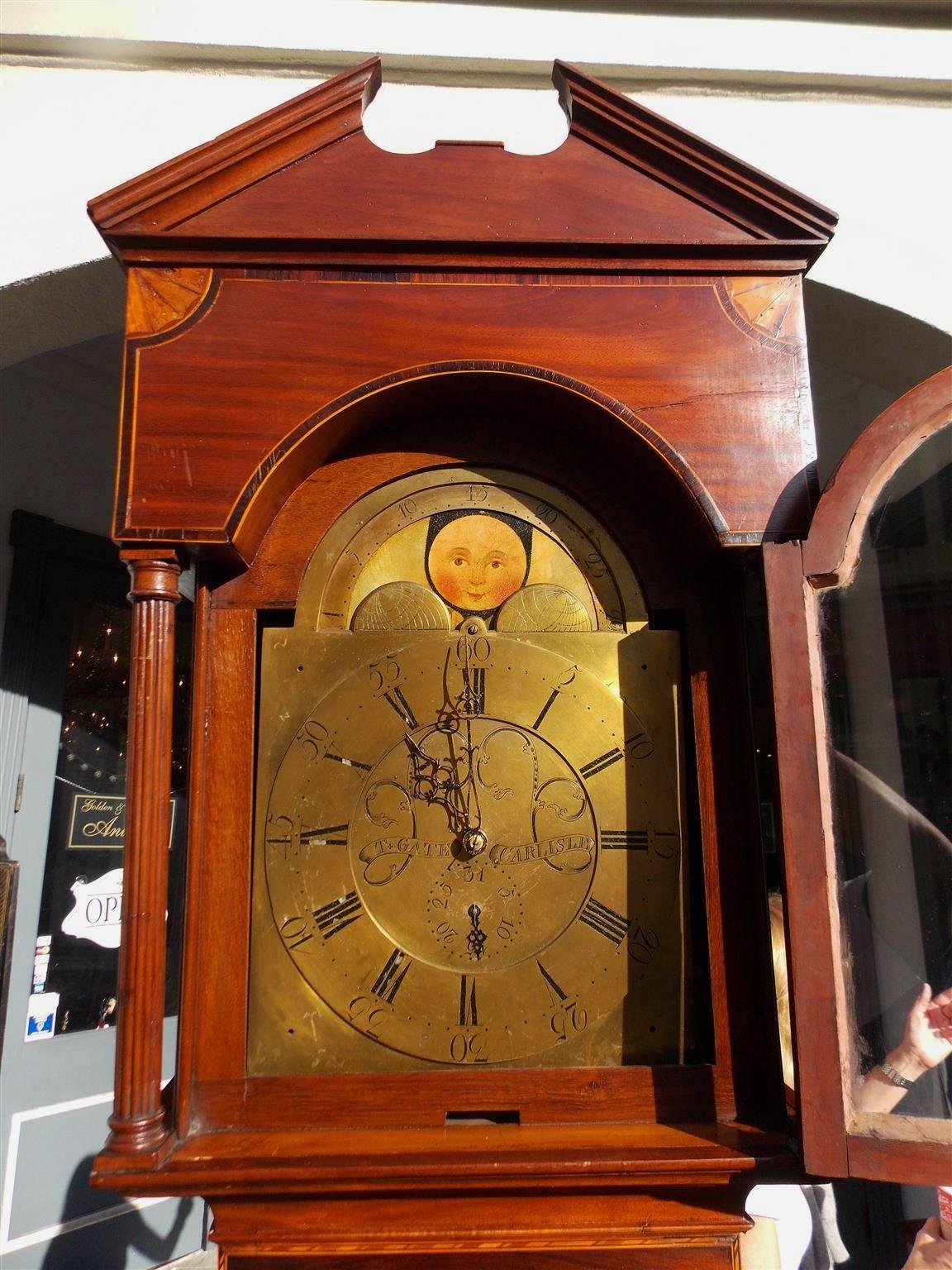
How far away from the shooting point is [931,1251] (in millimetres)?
1605

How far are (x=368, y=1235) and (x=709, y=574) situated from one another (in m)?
1.02

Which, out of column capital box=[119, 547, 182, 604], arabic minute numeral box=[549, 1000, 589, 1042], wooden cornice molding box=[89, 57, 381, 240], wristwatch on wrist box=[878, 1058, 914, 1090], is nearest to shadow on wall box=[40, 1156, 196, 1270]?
arabic minute numeral box=[549, 1000, 589, 1042]

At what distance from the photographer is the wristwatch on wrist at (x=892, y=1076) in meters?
1.11

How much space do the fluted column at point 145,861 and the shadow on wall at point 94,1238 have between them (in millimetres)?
1901

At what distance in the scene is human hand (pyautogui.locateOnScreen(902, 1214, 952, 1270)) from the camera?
1582 millimetres

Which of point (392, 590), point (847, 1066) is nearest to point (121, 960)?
point (392, 590)

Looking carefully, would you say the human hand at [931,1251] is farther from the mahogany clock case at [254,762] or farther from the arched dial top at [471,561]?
the arched dial top at [471,561]

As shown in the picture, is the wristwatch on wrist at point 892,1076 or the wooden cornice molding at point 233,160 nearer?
the wristwatch on wrist at point 892,1076

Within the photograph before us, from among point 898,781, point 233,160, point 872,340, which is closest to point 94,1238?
point 898,781

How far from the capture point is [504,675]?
1.35m

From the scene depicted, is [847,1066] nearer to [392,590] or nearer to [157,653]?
[392,590]

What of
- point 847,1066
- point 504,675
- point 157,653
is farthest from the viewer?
point 504,675

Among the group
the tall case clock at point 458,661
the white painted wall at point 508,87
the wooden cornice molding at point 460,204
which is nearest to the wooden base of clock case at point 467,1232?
the tall case clock at point 458,661

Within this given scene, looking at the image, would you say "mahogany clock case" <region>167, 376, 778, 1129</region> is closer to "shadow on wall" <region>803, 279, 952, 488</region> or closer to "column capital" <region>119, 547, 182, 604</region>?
"column capital" <region>119, 547, 182, 604</region>
